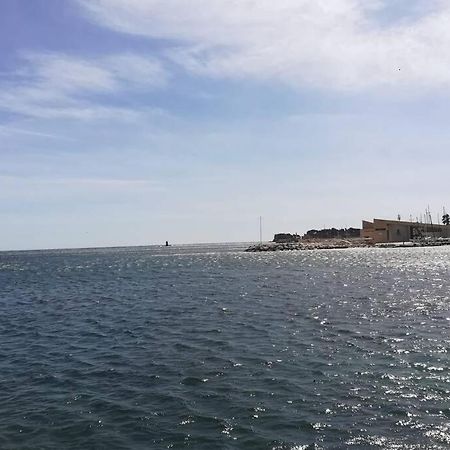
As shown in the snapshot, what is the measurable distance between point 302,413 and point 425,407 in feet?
11.4

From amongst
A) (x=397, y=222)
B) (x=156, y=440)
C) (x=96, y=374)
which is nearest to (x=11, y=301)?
(x=96, y=374)

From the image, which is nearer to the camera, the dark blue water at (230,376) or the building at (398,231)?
the dark blue water at (230,376)

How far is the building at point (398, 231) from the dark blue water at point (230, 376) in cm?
13518

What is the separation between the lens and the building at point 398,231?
16712cm

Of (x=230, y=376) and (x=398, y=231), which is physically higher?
(x=398, y=231)

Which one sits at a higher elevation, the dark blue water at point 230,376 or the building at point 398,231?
the building at point 398,231

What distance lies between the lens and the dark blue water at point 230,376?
13086mm

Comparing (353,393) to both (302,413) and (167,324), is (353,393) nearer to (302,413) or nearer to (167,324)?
(302,413)

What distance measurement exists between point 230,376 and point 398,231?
161 meters

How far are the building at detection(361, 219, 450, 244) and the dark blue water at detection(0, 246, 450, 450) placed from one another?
13518 cm

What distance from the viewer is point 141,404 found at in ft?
50.8

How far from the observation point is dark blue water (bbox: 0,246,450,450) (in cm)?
1309

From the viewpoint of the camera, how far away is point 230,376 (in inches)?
717

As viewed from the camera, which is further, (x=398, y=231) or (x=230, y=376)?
(x=398, y=231)
